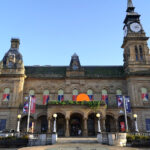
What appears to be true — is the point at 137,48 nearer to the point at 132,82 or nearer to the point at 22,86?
the point at 132,82

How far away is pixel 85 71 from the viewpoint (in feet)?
135

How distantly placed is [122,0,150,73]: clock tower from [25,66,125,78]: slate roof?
9.10 feet

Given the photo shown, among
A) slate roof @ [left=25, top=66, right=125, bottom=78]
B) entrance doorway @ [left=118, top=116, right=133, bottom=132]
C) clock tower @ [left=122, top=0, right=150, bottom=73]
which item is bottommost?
entrance doorway @ [left=118, top=116, right=133, bottom=132]

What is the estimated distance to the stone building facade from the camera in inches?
1313

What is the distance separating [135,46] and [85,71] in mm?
13421

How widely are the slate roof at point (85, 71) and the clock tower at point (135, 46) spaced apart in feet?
9.10

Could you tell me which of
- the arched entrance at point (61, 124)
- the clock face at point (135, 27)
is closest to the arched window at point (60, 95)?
the arched entrance at point (61, 124)

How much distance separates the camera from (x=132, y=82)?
36156 mm

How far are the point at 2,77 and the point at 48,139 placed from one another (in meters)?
20.4

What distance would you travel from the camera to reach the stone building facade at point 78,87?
3334 centimetres

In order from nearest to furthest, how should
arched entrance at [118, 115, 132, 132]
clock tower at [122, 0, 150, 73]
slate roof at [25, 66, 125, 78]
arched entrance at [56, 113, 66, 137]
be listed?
arched entrance at [56, 113, 66, 137], arched entrance at [118, 115, 132, 132], clock tower at [122, 0, 150, 73], slate roof at [25, 66, 125, 78]

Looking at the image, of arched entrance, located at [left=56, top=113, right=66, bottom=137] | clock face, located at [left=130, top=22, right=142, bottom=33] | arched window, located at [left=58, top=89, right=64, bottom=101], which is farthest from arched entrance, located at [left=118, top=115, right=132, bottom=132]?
clock face, located at [left=130, top=22, right=142, bottom=33]

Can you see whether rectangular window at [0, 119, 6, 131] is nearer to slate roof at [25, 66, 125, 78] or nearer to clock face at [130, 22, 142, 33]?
slate roof at [25, 66, 125, 78]

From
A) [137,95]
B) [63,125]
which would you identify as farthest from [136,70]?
[63,125]
